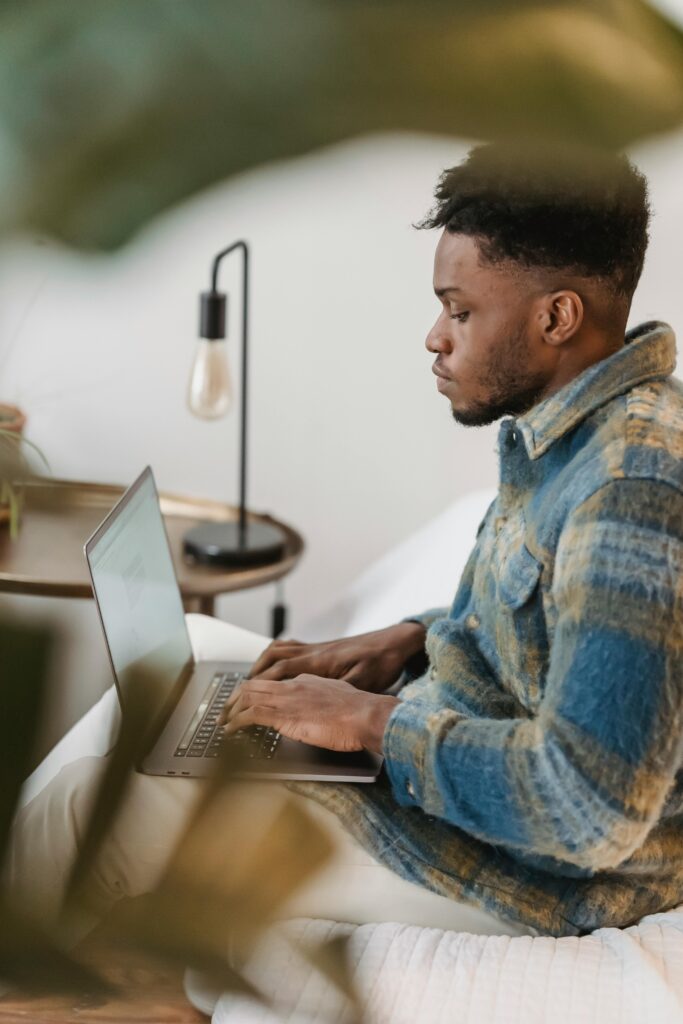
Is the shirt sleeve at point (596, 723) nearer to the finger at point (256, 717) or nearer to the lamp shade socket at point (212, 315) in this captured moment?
the finger at point (256, 717)

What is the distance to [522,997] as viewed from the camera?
69 cm

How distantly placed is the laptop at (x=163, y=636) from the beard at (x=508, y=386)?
7.1 inches

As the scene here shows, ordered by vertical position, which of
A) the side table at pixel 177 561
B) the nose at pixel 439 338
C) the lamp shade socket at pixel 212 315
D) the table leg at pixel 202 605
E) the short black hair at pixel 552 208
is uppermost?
the short black hair at pixel 552 208

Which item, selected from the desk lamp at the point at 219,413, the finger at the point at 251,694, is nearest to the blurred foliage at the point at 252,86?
the finger at the point at 251,694

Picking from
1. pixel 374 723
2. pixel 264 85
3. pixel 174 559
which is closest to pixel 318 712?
pixel 374 723

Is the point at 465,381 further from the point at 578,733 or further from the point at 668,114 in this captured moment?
the point at 668,114

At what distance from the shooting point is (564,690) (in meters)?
0.56

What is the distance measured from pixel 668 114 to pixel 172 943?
12cm

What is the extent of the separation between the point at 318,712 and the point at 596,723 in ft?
0.73

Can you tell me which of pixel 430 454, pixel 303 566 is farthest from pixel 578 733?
pixel 303 566

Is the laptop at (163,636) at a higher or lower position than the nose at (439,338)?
lower

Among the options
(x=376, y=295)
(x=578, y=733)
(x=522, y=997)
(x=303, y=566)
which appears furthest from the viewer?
(x=303, y=566)

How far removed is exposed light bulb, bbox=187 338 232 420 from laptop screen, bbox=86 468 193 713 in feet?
1.45

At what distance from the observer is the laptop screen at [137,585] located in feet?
2.32
